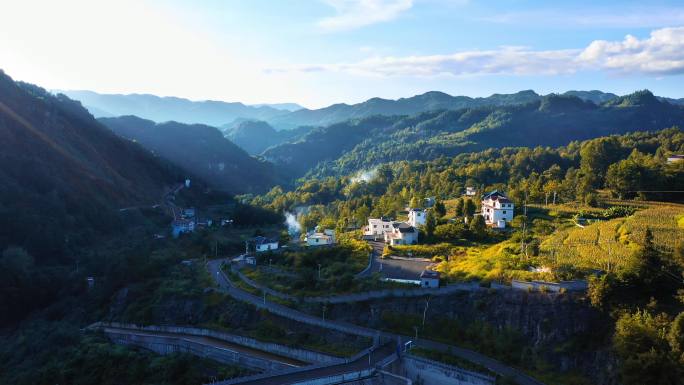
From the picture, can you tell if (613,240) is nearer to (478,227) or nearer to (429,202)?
(478,227)

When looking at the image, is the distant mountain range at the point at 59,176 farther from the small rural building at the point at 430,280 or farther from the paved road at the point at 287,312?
the small rural building at the point at 430,280

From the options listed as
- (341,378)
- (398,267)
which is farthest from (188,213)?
(341,378)

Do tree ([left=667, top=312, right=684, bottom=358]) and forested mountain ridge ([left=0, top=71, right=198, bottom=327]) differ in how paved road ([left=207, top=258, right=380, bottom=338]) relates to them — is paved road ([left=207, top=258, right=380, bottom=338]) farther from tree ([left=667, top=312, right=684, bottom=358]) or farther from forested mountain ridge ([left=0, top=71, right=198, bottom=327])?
forested mountain ridge ([left=0, top=71, right=198, bottom=327])

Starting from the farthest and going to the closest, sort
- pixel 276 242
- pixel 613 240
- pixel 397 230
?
pixel 276 242 → pixel 397 230 → pixel 613 240

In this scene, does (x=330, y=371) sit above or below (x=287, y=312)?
below

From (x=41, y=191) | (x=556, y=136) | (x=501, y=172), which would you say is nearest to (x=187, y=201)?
(x=41, y=191)

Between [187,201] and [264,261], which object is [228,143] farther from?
[264,261]

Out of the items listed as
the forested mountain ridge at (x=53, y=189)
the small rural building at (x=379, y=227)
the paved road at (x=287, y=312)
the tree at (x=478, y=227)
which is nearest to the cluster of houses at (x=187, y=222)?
the forested mountain ridge at (x=53, y=189)
